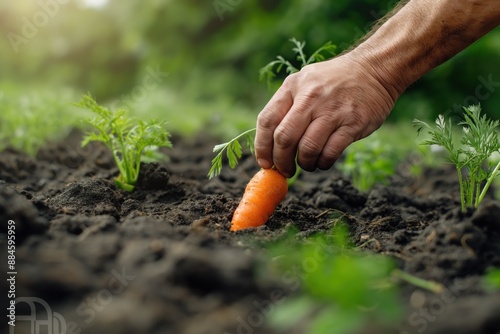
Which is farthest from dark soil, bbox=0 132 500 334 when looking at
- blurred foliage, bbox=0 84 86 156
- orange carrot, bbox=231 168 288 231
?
blurred foliage, bbox=0 84 86 156

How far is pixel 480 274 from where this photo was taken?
1680mm

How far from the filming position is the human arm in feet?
7.64

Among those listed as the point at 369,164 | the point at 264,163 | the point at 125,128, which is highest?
the point at 125,128

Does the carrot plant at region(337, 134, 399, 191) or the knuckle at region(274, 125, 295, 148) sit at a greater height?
the knuckle at region(274, 125, 295, 148)

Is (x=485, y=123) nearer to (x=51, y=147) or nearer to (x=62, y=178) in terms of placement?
(x=62, y=178)

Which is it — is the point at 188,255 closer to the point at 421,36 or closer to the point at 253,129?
the point at 253,129

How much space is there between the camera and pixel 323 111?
2.33 meters

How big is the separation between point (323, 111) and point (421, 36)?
1.80 feet

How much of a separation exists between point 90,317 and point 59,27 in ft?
48.1

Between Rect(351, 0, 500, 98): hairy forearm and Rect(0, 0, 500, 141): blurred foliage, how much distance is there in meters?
2.26

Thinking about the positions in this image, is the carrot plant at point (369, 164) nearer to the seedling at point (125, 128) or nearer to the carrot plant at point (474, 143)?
the carrot plant at point (474, 143)

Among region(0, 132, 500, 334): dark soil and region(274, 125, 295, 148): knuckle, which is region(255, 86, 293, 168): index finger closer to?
region(274, 125, 295, 148): knuckle

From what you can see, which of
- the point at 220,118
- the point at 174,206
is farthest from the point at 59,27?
the point at 174,206

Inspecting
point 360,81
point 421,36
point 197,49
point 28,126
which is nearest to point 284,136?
point 360,81
